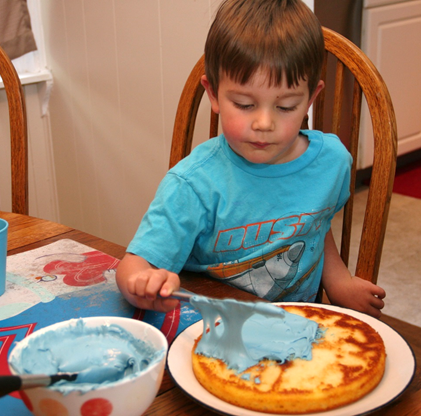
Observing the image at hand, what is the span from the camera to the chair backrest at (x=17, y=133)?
4.16 feet

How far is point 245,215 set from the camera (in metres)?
0.94

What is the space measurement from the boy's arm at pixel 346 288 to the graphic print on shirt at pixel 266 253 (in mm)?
101

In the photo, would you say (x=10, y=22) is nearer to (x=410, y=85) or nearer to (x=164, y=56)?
(x=164, y=56)

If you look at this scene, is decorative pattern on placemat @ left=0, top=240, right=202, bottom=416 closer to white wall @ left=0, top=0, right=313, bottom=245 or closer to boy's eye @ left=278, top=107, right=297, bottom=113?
boy's eye @ left=278, top=107, right=297, bottom=113

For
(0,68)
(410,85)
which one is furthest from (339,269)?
(410,85)

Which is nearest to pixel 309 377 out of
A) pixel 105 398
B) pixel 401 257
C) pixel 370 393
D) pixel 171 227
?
pixel 370 393

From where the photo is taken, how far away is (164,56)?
1.83 metres

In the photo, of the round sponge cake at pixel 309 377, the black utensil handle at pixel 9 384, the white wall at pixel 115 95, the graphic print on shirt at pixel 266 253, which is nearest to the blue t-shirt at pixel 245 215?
the graphic print on shirt at pixel 266 253

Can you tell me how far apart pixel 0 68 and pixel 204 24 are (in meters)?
0.63

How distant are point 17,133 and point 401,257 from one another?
2005 mm

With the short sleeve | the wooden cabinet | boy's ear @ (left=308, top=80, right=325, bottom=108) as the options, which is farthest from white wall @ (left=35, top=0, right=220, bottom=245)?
the wooden cabinet

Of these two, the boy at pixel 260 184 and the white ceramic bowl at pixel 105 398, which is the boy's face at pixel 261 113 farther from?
the white ceramic bowl at pixel 105 398

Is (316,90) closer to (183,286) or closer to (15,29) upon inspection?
(183,286)

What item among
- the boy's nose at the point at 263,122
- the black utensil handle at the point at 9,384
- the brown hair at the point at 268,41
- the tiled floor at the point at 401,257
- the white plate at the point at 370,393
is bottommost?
the tiled floor at the point at 401,257
